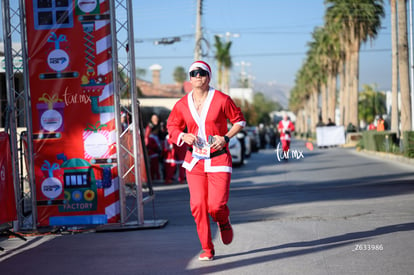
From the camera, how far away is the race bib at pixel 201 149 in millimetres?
7316

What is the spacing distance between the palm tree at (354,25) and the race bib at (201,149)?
4828 centimetres

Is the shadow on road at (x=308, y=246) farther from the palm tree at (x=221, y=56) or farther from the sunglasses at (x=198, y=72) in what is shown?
the palm tree at (x=221, y=56)

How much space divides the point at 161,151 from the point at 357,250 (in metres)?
15.2

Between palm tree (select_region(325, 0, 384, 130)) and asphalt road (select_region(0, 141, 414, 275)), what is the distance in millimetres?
41676

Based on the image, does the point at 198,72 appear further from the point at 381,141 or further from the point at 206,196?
the point at 381,141

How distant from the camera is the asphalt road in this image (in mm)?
7031

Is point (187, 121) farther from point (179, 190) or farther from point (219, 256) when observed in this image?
point (179, 190)

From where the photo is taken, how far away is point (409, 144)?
26266 millimetres

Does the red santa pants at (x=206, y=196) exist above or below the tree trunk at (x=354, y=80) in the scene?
below

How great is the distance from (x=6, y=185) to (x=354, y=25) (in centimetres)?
4976

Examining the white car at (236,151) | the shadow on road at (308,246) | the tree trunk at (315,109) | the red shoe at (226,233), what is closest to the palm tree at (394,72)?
Result: the white car at (236,151)

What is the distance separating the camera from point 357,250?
7574mm

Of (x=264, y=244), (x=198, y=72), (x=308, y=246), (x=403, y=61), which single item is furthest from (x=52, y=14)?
(x=403, y=61)

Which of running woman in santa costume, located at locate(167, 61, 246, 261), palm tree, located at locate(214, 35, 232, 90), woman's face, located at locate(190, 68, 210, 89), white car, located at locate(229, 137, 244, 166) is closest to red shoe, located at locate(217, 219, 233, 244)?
running woman in santa costume, located at locate(167, 61, 246, 261)
